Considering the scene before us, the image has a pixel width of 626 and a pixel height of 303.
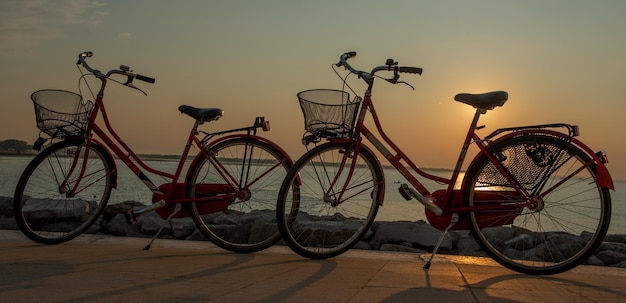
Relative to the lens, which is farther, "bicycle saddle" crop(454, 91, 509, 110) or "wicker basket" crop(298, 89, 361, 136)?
"wicker basket" crop(298, 89, 361, 136)

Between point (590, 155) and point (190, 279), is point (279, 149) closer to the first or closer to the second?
point (190, 279)

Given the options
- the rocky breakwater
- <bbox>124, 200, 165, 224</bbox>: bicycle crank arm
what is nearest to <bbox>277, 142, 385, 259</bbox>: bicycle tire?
<bbox>124, 200, 165, 224</bbox>: bicycle crank arm

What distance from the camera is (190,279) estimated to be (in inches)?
141

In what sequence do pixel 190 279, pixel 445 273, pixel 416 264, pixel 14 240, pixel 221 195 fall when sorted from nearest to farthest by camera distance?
pixel 190 279
pixel 445 273
pixel 416 264
pixel 221 195
pixel 14 240

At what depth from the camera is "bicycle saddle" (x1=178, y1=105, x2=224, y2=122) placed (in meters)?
4.75

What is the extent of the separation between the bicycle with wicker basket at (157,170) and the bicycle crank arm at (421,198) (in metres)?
0.85

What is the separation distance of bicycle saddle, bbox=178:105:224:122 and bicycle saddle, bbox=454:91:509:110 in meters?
1.70

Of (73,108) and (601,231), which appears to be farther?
(73,108)

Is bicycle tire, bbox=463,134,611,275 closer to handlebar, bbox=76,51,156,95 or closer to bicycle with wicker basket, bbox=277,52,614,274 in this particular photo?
bicycle with wicker basket, bbox=277,52,614,274

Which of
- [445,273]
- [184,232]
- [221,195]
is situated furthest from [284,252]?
[184,232]

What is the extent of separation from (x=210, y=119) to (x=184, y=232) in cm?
299

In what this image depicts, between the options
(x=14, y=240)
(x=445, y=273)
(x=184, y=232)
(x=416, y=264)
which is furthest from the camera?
(x=184, y=232)

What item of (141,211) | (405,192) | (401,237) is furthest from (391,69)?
(401,237)

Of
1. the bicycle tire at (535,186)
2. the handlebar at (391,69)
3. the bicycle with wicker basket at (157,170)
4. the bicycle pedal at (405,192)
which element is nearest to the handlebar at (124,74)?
the bicycle with wicker basket at (157,170)
